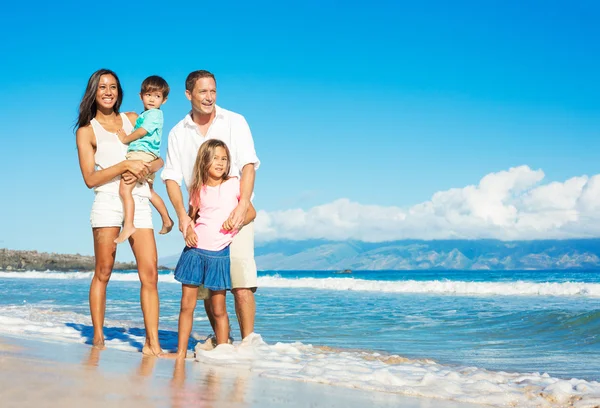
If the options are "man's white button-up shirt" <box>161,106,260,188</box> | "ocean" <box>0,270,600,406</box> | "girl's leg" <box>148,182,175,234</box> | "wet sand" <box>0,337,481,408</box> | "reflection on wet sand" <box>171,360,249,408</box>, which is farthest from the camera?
"girl's leg" <box>148,182,175,234</box>

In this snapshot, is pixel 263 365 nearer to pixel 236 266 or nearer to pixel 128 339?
pixel 236 266

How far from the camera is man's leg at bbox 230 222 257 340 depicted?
453 cm

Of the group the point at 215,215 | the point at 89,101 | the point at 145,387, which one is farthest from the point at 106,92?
the point at 145,387

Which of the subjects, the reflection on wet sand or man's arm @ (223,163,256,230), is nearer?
the reflection on wet sand

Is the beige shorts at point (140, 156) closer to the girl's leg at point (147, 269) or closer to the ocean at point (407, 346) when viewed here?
the girl's leg at point (147, 269)

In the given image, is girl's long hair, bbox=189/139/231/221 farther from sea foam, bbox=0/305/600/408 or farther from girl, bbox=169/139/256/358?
sea foam, bbox=0/305/600/408

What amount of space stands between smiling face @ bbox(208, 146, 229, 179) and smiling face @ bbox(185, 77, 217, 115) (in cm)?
34

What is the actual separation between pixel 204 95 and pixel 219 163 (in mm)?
519

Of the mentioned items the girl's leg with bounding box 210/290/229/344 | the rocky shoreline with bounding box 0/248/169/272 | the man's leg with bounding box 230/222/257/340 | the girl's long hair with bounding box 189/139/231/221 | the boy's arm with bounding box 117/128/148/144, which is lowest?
the rocky shoreline with bounding box 0/248/169/272

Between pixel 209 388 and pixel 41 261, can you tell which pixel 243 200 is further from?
pixel 41 261

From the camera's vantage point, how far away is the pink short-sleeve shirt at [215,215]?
442 centimetres

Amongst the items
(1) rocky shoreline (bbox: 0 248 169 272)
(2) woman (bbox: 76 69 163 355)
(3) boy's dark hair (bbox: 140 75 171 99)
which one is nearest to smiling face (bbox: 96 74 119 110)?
(2) woman (bbox: 76 69 163 355)

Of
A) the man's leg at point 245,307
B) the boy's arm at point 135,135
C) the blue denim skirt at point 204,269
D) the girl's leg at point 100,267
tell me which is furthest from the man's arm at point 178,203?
the man's leg at point 245,307

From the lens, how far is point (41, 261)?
2368 inches
